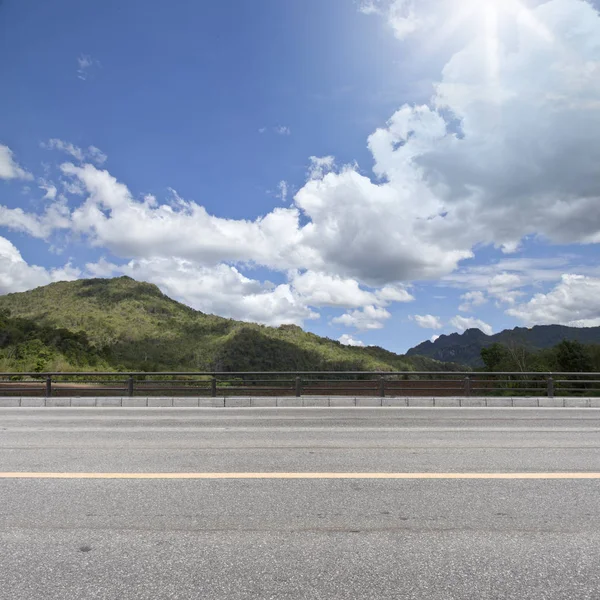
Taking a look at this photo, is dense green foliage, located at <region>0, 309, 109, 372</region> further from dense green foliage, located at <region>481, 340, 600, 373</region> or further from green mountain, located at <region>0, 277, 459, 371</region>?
dense green foliage, located at <region>481, 340, 600, 373</region>

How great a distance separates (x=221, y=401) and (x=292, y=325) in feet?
417

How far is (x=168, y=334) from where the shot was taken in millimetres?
103938

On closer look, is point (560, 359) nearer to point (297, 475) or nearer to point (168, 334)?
point (297, 475)

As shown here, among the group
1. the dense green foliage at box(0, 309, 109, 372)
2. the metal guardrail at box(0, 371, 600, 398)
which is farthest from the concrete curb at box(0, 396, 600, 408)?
the dense green foliage at box(0, 309, 109, 372)

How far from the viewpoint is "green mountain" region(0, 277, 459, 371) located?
9075cm

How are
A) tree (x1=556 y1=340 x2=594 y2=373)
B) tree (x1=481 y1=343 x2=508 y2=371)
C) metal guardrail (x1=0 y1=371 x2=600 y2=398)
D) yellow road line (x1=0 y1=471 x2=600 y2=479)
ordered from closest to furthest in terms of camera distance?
yellow road line (x1=0 y1=471 x2=600 y2=479)
metal guardrail (x1=0 y1=371 x2=600 y2=398)
tree (x1=556 y1=340 x2=594 y2=373)
tree (x1=481 y1=343 x2=508 y2=371)

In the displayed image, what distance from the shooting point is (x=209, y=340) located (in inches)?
4176

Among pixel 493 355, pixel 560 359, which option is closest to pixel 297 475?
pixel 560 359

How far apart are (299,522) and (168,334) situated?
342 feet

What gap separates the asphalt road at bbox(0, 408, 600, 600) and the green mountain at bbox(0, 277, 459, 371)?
181 ft

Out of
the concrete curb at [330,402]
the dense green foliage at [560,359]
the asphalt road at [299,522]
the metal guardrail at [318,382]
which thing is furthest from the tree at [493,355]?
the asphalt road at [299,522]

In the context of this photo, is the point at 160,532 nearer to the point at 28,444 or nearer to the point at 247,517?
the point at 247,517

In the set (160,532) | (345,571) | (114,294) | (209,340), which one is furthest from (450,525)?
(114,294)

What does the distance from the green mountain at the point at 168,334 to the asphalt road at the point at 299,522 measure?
181 feet
